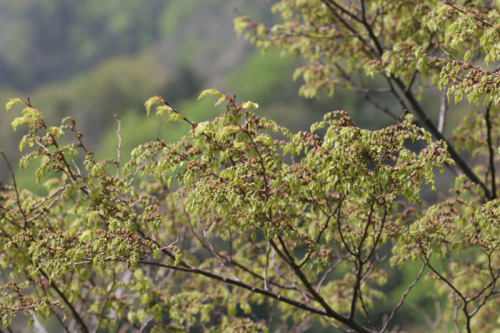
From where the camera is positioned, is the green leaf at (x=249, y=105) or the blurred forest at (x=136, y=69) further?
the blurred forest at (x=136, y=69)

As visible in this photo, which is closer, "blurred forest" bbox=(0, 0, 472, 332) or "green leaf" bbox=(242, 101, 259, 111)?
"green leaf" bbox=(242, 101, 259, 111)

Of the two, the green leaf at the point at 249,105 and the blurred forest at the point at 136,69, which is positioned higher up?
the blurred forest at the point at 136,69

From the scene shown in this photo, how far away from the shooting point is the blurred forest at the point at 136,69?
24625 millimetres

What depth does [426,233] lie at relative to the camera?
2.94 meters

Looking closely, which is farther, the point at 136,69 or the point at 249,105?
the point at 136,69

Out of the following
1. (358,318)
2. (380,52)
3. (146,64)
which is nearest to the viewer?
(380,52)

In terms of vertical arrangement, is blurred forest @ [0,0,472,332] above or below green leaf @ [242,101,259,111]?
above

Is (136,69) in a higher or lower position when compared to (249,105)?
higher

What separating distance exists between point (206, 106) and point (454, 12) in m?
23.9

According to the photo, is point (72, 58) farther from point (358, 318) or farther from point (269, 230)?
point (269, 230)

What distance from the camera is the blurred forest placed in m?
24.6

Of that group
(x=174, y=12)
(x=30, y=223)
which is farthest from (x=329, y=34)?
(x=174, y=12)

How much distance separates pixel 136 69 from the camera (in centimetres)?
3222

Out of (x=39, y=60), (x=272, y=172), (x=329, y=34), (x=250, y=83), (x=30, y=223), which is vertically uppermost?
(x=39, y=60)
